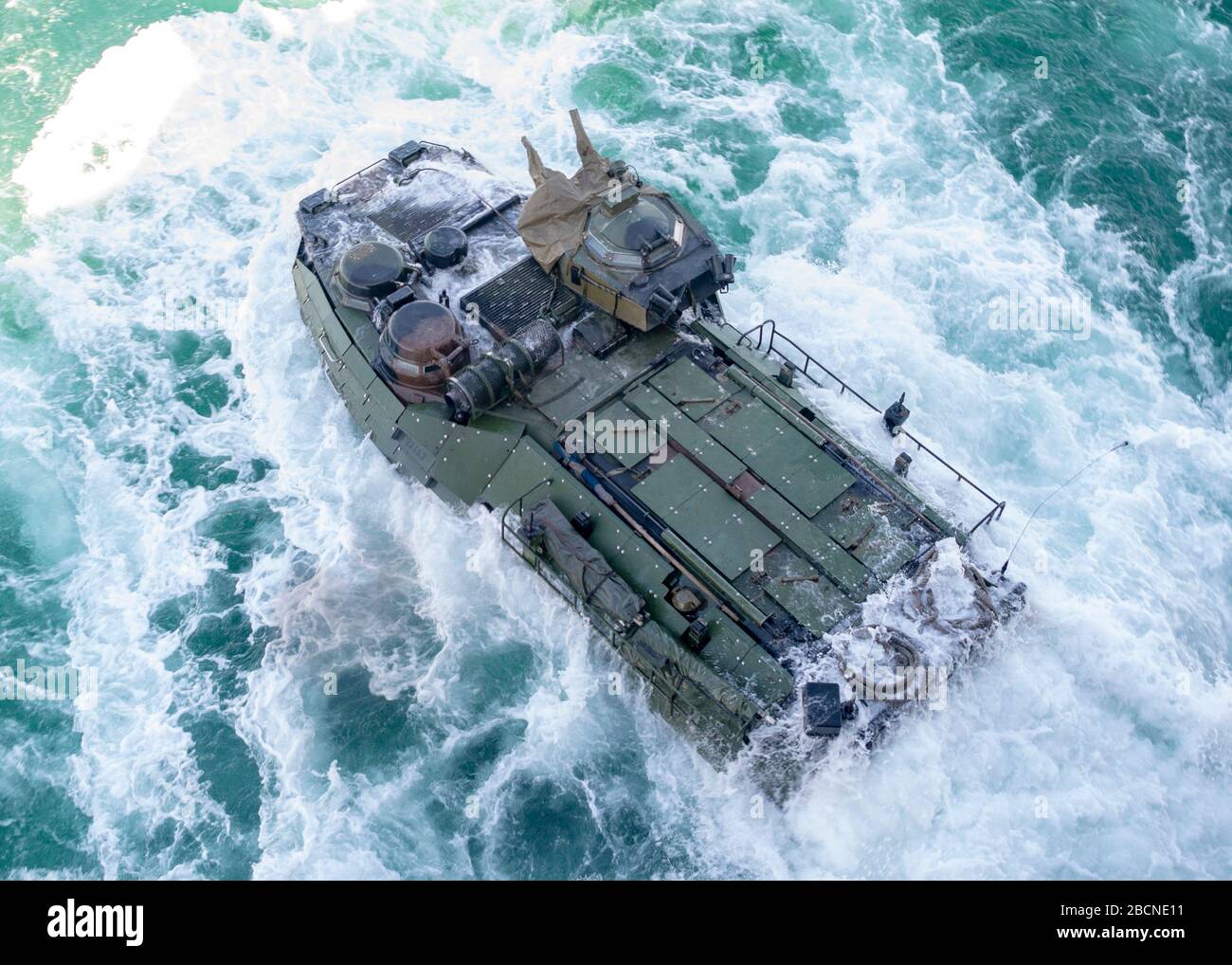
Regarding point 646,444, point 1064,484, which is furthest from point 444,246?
point 1064,484

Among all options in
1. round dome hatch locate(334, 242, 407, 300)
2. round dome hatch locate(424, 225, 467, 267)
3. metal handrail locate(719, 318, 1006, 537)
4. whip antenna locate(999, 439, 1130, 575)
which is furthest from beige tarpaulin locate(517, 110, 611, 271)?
whip antenna locate(999, 439, 1130, 575)

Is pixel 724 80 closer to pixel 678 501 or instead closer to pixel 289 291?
pixel 289 291

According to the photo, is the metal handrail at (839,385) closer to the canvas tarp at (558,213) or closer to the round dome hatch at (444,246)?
the canvas tarp at (558,213)

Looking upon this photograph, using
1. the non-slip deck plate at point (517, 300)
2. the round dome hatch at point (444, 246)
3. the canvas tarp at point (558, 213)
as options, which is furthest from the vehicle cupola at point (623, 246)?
the round dome hatch at point (444, 246)

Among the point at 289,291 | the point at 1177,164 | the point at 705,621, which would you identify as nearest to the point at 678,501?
the point at 705,621

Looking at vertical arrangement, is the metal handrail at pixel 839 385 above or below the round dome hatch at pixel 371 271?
below

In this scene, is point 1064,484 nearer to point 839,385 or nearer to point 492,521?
point 839,385
